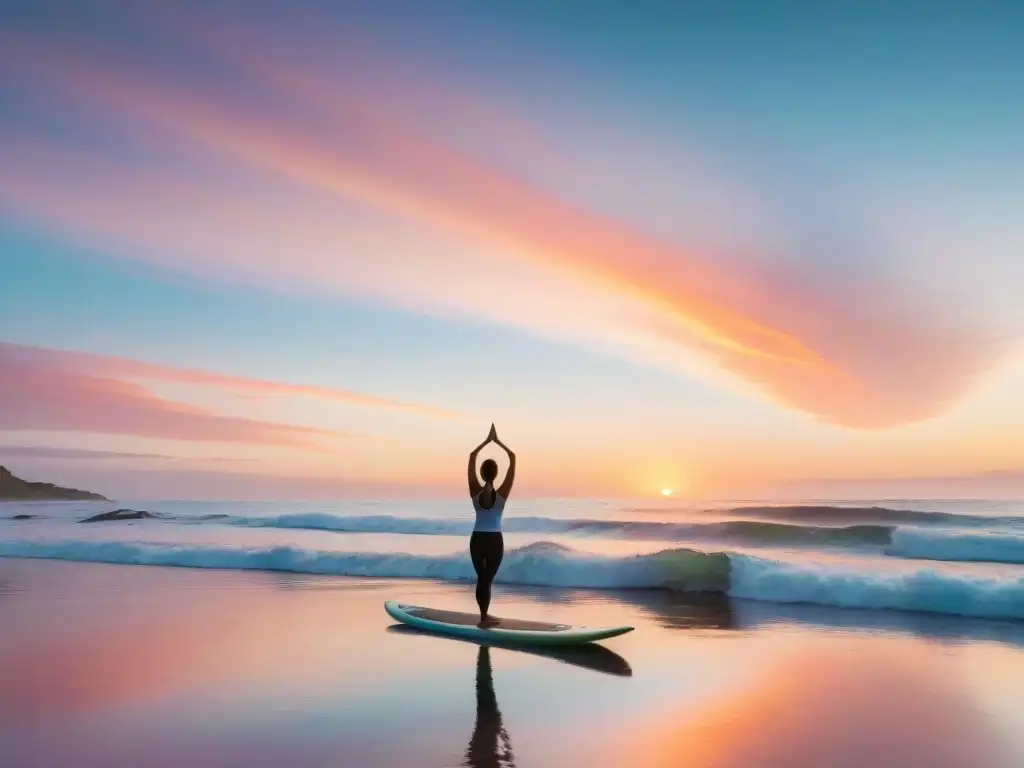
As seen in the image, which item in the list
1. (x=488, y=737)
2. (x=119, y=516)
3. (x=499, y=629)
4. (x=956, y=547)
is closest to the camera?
(x=488, y=737)

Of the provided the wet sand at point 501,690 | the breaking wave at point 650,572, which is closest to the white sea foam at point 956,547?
the breaking wave at point 650,572

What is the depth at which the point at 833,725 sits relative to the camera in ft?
23.0

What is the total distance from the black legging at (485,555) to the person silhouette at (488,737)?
266 centimetres

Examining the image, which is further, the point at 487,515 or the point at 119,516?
the point at 119,516

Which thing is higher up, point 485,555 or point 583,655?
point 485,555

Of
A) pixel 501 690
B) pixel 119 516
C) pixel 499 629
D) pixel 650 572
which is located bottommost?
pixel 501 690

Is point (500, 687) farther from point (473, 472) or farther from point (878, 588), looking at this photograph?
point (878, 588)

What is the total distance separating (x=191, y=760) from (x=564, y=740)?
2.84m

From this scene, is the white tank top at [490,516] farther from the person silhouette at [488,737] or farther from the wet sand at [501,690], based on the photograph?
the person silhouette at [488,737]

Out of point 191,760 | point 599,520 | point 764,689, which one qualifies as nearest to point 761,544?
point 599,520

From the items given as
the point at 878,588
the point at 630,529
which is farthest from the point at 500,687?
the point at 630,529

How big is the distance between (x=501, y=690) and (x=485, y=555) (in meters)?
3.11

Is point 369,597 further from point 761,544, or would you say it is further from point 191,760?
point 761,544

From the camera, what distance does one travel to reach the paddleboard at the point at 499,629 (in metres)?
10.2
